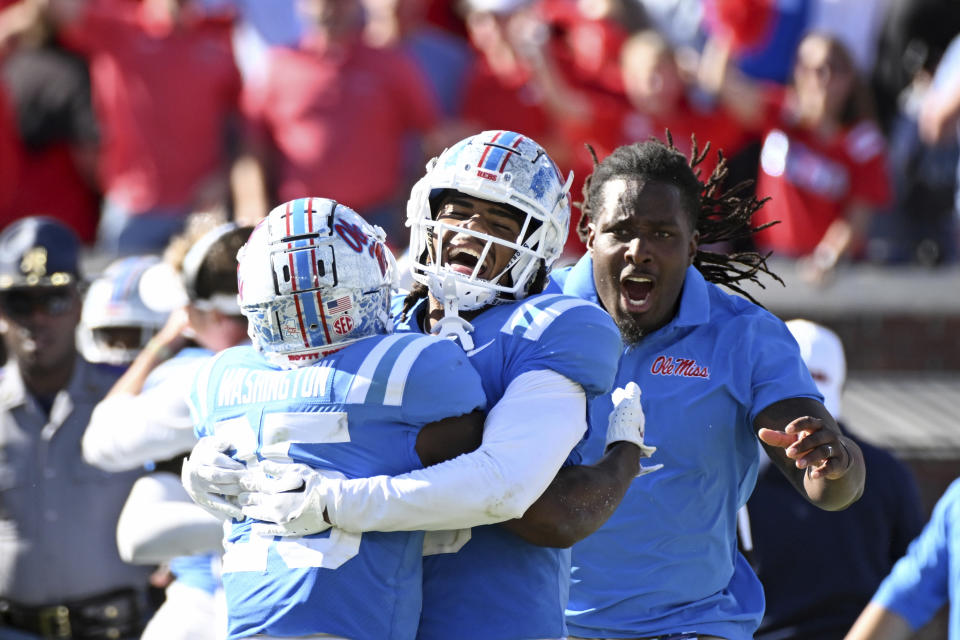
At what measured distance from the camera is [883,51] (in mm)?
8602

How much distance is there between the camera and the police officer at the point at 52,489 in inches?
202

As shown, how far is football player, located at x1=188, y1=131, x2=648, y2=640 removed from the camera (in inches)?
110

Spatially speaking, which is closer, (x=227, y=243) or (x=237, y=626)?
(x=237, y=626)

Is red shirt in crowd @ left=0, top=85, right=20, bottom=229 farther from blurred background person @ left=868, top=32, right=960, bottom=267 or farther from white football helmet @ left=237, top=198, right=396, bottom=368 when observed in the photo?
white football helmet @ left=237, top=198, right=396, bottom=368

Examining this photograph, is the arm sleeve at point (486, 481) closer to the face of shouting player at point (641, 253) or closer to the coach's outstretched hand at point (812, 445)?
the coach's outstretched hand at point (812, 445)

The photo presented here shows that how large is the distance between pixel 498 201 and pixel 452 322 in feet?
1.01

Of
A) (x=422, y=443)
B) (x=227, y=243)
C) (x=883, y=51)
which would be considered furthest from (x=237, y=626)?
(x=883, y=51)

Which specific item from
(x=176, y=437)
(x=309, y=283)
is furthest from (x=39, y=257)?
(x=309, y=283)

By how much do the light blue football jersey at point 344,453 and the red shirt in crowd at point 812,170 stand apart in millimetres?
5602

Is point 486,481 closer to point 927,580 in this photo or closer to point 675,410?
point 675,410

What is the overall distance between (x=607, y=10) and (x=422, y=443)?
5.70 m

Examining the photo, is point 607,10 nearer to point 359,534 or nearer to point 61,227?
point 61,227

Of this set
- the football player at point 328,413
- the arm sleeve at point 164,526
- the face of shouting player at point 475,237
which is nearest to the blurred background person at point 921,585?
the face of shouting player at point 475,237

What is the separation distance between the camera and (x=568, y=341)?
302 cm
